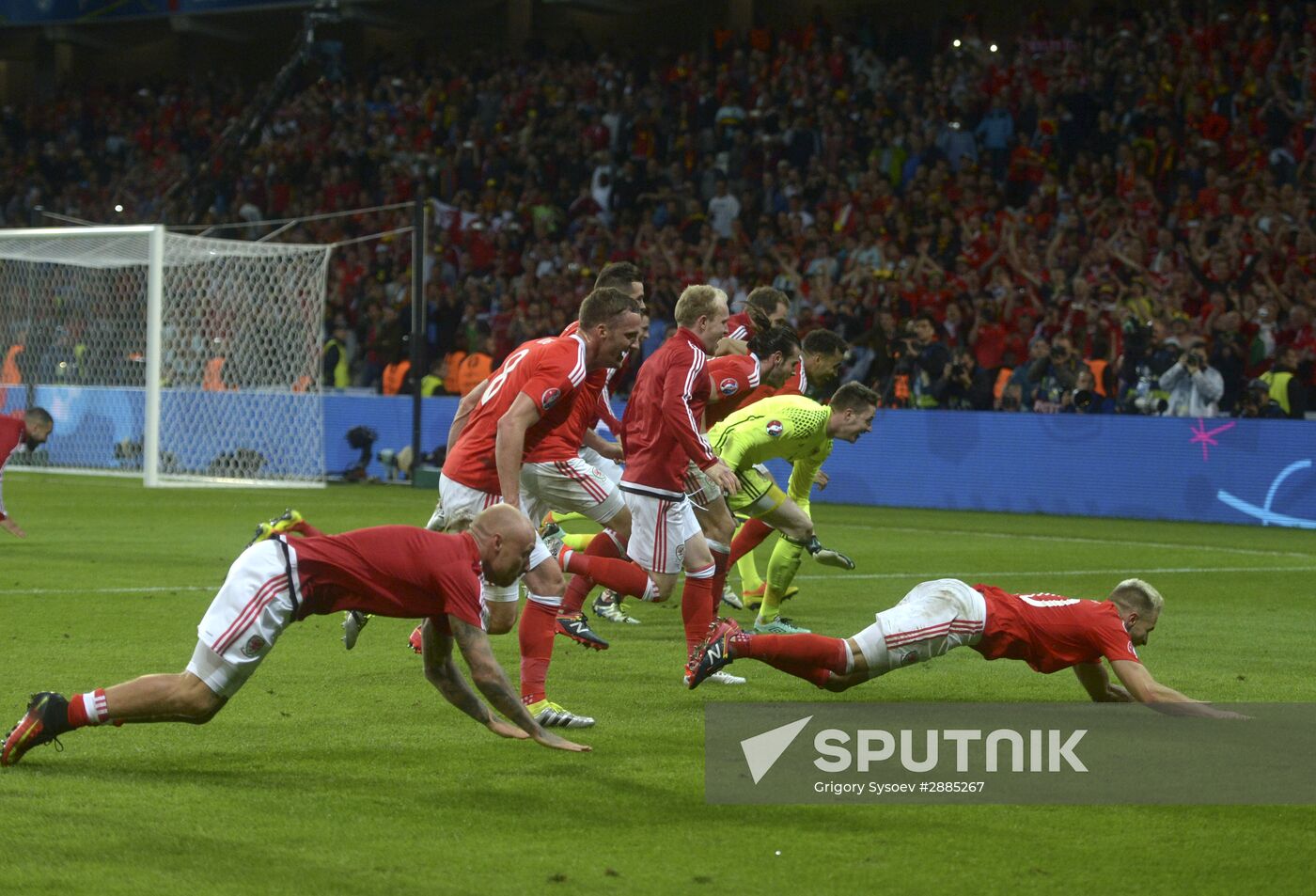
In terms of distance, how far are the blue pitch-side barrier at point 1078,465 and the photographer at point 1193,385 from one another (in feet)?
1.23

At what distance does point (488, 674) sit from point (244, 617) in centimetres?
85

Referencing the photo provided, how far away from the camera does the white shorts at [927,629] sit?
6684 millimetres

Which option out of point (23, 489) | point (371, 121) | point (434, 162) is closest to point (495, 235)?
point (434, 162)

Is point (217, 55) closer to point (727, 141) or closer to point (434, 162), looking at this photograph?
point (434, 162)

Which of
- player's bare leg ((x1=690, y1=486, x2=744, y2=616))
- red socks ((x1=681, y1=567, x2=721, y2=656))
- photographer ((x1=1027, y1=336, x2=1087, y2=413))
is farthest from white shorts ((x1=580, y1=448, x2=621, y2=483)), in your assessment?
photographer ((x1=1027, y1=336, x2=1087, y2=413))

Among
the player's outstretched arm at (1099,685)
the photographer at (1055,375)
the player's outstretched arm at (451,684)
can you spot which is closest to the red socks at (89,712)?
the player's outstretched arm at (451,684)

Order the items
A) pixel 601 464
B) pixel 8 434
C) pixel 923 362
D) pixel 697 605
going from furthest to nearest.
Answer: pixel 923 362 < pixel 8 434 < pixel 601 464 < pixel 697 605

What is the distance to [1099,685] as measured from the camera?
7.09m

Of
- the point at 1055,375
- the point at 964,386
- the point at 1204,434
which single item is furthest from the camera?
the point at 964,386

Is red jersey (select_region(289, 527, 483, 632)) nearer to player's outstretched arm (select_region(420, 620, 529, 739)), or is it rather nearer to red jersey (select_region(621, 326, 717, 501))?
player's outstretched arm (select_region(420, 620, 529, 739))

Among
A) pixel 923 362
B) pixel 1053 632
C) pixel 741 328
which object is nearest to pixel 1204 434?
pixel 923 362

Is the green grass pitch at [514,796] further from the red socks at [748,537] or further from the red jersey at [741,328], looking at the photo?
the red jersey at [741,328]

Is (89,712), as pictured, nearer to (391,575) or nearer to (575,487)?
(391,575)

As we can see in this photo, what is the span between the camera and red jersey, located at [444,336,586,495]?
7.48 m
